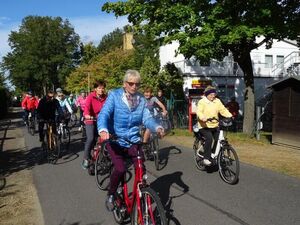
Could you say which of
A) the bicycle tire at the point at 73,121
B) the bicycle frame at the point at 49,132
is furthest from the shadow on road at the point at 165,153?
the bicycle tire at the point at 73,121

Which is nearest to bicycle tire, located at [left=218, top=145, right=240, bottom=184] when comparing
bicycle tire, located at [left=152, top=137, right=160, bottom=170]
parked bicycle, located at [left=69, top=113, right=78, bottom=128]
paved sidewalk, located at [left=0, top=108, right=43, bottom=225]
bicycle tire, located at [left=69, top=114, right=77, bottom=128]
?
bicycle tire, located at [left=152, top=137, right=160, bottom=170]

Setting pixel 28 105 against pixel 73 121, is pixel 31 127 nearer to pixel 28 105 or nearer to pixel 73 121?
pixel 28 105

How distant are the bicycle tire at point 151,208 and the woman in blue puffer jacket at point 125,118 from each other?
570mm

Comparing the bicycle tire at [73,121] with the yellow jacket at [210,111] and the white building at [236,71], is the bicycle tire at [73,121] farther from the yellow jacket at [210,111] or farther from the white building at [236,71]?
the yellow jacket at [210,111]

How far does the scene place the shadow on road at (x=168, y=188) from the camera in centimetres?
651

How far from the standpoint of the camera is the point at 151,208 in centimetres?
482

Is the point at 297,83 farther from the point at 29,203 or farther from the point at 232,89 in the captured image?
the point at 232,89

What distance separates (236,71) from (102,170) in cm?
3731

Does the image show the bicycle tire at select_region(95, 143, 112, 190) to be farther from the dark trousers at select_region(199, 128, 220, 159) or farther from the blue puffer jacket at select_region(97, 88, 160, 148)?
the blue puffer jacket at select_region(97, 88, 160, 148)

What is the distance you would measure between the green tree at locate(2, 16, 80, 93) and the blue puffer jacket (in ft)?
233

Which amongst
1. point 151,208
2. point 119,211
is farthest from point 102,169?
point 151,208

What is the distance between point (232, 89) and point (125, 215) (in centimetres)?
3916

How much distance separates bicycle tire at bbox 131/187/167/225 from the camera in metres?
4.64

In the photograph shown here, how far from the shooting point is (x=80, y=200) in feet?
24.8
